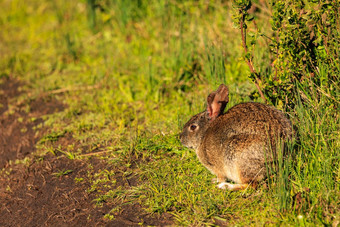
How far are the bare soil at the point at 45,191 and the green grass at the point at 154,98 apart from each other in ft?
0.38

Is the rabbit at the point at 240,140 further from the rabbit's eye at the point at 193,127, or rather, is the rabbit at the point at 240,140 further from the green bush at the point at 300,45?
the green bush at the point at 300,45

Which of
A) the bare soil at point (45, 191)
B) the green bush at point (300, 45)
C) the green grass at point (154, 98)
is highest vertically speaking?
the green bush at point (300, 45)

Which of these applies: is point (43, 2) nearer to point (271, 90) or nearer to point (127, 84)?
point (127, 84)

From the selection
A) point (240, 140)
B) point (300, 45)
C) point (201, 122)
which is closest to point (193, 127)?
point (201, 122)

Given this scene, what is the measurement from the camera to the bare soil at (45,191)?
392 cm

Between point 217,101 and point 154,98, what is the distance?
69.8 inches

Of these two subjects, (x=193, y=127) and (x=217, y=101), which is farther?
(x=193, y=127)

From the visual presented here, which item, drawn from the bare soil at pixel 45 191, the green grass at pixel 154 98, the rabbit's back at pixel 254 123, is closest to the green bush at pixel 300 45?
the green grass at pixel 154 98

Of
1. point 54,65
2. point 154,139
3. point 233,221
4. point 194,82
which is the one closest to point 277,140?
point 233,221

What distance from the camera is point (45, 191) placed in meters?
4.46

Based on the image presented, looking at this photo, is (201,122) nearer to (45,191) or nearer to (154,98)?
(154,98)

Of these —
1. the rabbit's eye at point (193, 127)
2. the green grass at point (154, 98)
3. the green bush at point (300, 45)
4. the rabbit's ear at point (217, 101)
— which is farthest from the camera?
the rabbit's eye at point (193, 127)

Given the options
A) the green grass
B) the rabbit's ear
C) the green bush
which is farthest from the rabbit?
the green bush

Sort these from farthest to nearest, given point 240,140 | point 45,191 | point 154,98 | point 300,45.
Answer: point 154,98 → point 45,191 → point 300,45 → point 240,140
